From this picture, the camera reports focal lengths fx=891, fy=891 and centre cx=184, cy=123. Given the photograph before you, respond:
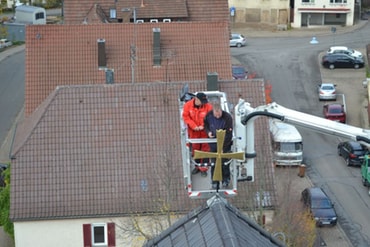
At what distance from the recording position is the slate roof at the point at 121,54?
1544 inches

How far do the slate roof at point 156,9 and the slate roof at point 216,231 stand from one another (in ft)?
123

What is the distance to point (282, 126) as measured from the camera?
144 feet

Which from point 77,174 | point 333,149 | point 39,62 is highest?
point 39,62

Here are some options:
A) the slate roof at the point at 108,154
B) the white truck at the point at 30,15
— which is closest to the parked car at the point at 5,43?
the white truck at the point at 30,15

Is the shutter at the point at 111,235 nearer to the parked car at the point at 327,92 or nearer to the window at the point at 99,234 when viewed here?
A: the window at the point at 99,234

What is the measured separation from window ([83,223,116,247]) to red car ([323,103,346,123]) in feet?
68.8

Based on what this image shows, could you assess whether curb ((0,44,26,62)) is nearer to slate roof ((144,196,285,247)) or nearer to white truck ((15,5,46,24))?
white truck ((15,5,46,24))

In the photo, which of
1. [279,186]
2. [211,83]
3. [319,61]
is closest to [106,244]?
[211,83]

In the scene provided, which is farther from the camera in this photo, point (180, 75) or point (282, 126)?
point (282, 126)

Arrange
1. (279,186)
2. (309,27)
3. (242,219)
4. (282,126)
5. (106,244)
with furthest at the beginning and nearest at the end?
(309,27) → (282,126) → (279,186) → (106,244) → (242,219)

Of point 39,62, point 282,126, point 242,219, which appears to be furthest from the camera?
point 282,126

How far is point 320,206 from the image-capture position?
36.0 m

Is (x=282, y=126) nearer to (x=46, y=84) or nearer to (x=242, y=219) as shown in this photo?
(x=46, y=84)

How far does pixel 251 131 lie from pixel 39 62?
2457cm
